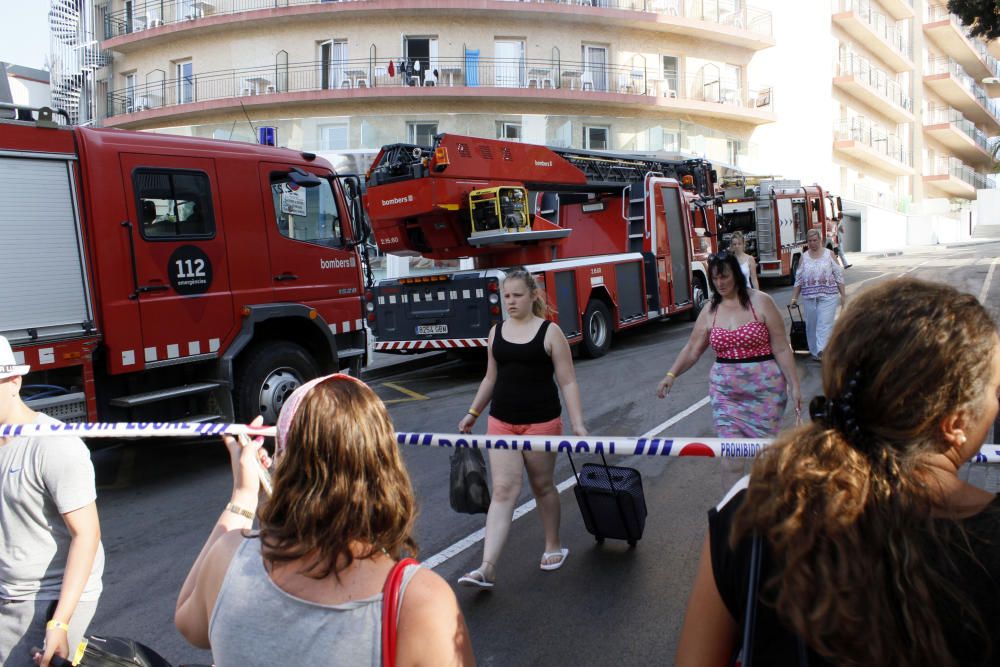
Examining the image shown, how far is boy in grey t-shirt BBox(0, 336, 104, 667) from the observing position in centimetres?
252

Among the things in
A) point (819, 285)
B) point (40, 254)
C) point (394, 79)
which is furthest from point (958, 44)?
point (40, 254)

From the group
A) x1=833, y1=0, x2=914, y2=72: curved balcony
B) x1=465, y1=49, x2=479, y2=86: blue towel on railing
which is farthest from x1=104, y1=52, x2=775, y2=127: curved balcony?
x1=833, y1=0, x2=914, y2=72: curved balcony

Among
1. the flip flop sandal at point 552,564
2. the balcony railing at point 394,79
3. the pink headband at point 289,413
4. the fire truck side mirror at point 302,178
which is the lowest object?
the flip flop sandal at point 552,564

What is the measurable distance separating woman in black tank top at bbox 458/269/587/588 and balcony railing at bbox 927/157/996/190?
61351 millimetres

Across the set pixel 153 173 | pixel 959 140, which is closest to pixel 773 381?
pixel 153 173

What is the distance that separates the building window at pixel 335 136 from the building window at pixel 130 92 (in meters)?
8.55

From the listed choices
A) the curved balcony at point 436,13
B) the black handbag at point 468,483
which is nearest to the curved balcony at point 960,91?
the curved balcony at point 436,13

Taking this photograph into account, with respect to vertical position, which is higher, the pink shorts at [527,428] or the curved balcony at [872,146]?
the curved balcony at [872,146]

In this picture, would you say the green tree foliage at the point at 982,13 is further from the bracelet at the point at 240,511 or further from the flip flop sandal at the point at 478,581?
the bracelet at the point at 240,511

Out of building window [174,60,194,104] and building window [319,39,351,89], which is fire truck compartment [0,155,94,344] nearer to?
building window [319,39,351,89]

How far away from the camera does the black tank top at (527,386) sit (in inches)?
181

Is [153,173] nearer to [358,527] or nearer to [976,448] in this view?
[358,527]

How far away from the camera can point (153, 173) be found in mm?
7035

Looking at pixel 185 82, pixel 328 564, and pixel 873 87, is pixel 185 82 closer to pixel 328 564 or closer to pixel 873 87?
pixel 328 564
